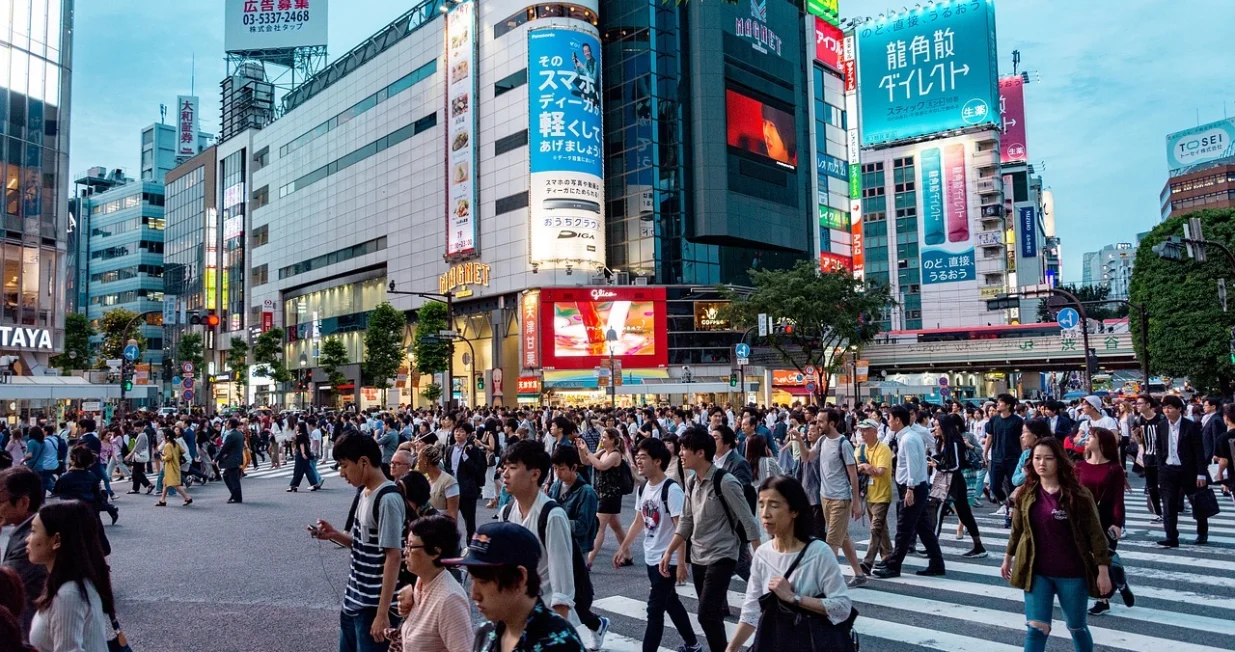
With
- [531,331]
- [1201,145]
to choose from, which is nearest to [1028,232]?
[1201,145]

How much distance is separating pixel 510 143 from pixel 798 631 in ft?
170

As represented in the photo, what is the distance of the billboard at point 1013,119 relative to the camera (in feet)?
348

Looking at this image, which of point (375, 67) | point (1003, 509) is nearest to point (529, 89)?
point (375, 67)

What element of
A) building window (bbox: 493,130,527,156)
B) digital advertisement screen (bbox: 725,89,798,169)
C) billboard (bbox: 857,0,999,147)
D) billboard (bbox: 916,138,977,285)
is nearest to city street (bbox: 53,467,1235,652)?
building window (bbox: 493,130,527,156)

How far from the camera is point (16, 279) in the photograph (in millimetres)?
37188

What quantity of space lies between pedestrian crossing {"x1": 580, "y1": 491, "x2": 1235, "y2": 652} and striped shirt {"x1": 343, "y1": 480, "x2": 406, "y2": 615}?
1.18 metres

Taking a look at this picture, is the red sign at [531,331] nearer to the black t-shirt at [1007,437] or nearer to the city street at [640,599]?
the city street at [640,599]

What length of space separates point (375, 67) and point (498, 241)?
852 inches

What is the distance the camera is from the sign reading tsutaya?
36062mm

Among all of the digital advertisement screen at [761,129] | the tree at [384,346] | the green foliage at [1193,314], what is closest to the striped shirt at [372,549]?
the green foliage at [1193,314]

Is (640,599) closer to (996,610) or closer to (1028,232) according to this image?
(996,610)

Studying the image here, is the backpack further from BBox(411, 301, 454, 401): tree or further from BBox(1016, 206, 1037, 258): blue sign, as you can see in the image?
BBox(1016, 206, 1037, 258): blue sign

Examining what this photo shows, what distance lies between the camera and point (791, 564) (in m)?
3.83

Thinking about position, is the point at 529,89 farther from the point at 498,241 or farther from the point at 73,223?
the point at 73,223
